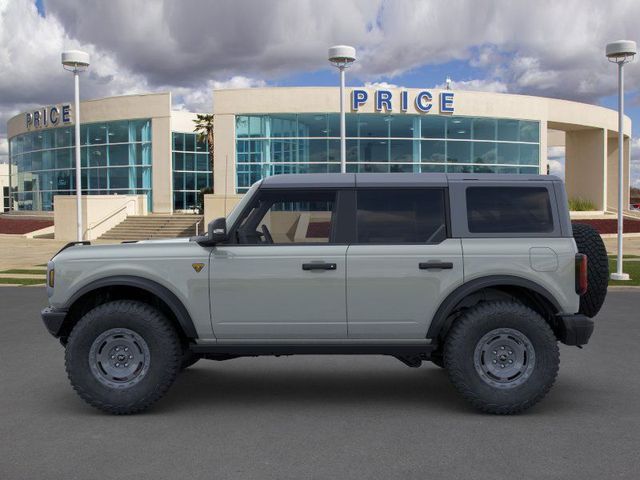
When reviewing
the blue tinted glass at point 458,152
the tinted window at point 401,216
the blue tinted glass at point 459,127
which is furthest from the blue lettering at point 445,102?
the tinted window at point 401,216

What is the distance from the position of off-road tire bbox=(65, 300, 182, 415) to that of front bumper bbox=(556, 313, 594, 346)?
3212 millimetres

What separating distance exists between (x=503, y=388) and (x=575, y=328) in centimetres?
77

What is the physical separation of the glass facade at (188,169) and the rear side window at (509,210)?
4259 centimetres

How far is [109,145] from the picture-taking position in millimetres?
46500

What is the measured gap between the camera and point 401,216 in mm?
6102

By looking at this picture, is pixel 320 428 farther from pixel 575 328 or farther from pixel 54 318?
pixel 54 318

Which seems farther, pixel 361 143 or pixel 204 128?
pixel 204 128

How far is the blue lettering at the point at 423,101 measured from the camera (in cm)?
3962

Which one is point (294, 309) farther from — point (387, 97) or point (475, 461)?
point (387, 97)

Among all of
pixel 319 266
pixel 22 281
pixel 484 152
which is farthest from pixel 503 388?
pixel 484 152

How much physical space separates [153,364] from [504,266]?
2998 mm

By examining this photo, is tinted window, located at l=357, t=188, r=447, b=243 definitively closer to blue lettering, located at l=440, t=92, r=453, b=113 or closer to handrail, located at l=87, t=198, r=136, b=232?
A: handrail, located at l=87, t=198, r=136, b=232

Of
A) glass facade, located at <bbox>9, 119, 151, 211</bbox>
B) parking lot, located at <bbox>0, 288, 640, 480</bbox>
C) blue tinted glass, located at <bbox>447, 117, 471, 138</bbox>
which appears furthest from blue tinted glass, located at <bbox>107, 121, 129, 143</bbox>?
parking lot, located at <bbox>0, 288, 640, 480</bbox>

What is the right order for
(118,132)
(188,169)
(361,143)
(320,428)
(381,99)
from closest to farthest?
(320,428), (381,99), (361,143), (118,132), (188,169)
